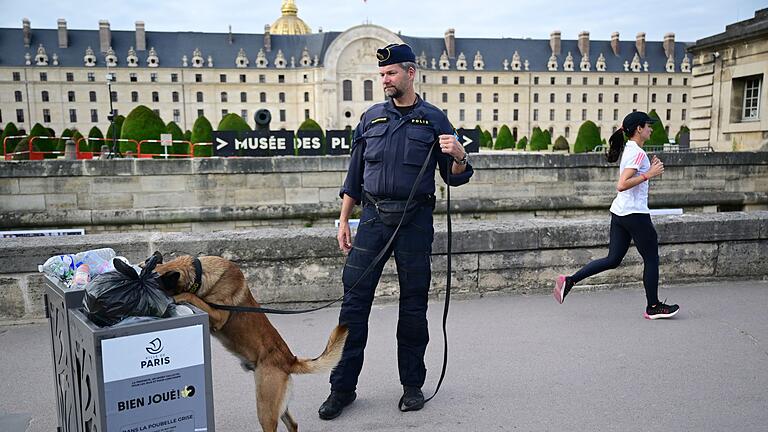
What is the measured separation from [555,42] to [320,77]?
4013cm

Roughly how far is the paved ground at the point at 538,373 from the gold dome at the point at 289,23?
111 metres

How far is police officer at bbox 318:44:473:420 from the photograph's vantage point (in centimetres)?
351

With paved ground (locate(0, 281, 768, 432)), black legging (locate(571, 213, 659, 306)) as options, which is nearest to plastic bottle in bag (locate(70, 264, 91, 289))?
paved ground (locate(0, 281, 768, 432))

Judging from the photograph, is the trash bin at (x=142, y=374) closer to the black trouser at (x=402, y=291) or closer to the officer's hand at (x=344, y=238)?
the black trouser at (x=402, y=291)

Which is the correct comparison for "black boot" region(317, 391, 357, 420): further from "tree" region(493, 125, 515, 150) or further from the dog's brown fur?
"tree" region(493, 125, 515, 150)

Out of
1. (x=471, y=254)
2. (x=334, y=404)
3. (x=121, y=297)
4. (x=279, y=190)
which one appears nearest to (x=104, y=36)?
(x=279, y=190)

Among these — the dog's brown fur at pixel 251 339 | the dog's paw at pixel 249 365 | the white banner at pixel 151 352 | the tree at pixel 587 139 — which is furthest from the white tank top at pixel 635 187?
the tree at pixel 587 139

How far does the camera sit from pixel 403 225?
356 cm

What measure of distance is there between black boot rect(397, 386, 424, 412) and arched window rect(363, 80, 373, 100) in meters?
85.4

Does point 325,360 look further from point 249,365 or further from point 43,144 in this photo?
point 43,144

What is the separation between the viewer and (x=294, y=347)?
15.1 feet

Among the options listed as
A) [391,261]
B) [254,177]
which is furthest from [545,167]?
[391,261]

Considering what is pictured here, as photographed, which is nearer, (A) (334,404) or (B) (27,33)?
(A) (334,404)

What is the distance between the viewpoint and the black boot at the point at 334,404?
3.44 meters
